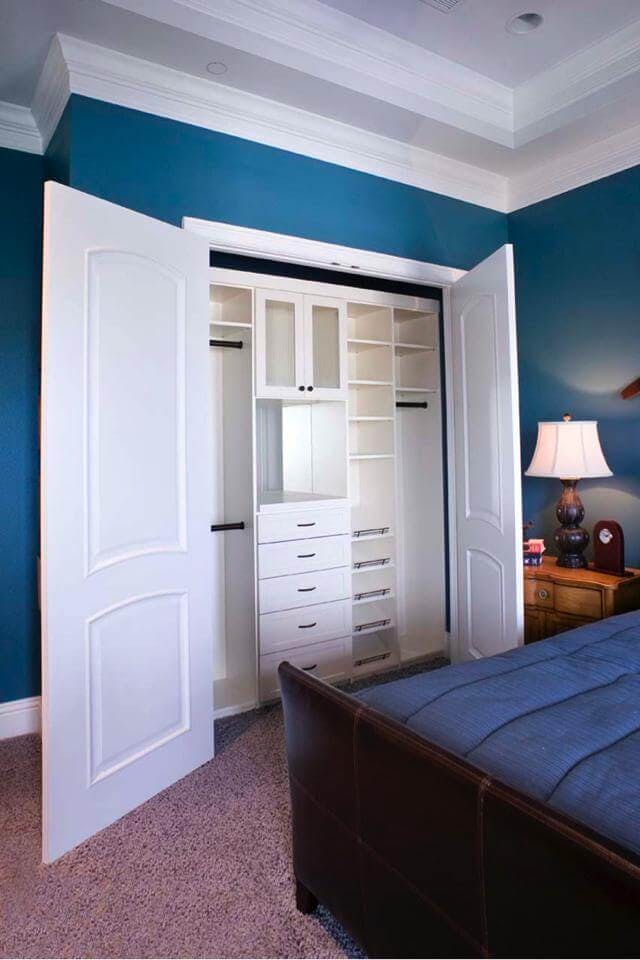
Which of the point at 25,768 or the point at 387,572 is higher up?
the point at 387,572

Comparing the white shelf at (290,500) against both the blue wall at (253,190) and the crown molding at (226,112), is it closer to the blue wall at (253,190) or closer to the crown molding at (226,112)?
the blue wall at (253,190)

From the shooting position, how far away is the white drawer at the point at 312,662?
3.14 metres

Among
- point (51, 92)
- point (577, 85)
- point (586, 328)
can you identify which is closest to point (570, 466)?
point (586, 328)

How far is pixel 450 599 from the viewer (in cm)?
379

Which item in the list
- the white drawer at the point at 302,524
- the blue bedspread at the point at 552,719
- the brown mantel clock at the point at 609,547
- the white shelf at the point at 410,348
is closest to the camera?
the blue bedspread at the point at 552,719

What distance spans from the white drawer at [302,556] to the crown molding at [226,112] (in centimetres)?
201

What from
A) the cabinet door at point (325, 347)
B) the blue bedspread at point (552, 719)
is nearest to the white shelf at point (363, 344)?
the cabinet door at point (325, 347)

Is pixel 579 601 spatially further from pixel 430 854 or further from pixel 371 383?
pixel 430 854

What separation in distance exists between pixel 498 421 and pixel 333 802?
206cm

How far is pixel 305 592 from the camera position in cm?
327

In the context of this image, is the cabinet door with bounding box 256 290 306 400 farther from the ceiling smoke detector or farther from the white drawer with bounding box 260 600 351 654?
the ceiling smoke detector

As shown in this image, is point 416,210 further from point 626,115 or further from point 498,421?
point 498,421

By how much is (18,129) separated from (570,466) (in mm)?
3185

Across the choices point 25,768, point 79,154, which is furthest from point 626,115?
point 25,768
